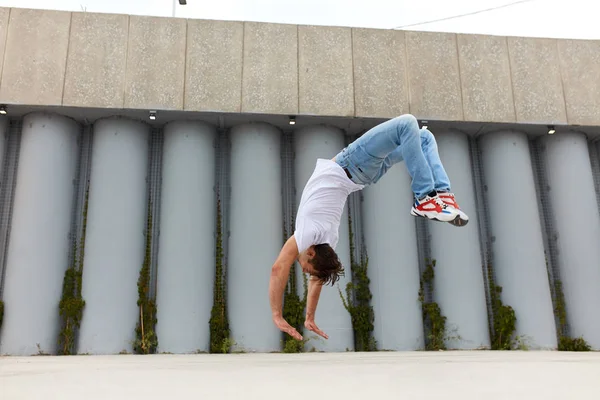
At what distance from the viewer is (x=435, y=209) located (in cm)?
414

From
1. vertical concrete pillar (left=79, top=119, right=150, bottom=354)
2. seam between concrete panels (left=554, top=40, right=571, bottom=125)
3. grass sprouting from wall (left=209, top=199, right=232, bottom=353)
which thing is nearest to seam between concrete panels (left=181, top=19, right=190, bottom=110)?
vertical concrete pillar (left=79, top=119, right=150, bottom=354)

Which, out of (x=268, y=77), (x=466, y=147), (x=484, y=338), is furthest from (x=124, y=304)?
(x=466, y=147)

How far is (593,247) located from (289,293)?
6.87 metres

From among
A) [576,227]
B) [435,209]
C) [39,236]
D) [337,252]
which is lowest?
[435,209]

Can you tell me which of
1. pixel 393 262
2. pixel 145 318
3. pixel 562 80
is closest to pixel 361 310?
pixel 393 262

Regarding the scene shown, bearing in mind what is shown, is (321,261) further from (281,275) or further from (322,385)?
(322,385)

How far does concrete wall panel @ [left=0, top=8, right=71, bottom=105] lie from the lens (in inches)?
400

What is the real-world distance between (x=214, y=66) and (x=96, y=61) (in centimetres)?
243

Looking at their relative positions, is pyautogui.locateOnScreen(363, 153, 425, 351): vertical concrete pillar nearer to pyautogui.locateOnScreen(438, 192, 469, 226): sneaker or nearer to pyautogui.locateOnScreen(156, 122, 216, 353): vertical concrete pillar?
pyautogui.locateOnScreen(156, 122, 216, 353): vertical concrete pillar

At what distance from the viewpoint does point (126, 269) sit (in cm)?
1012

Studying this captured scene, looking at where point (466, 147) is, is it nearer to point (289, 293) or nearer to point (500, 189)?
point (500, 189)

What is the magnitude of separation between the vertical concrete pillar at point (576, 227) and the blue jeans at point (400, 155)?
28.0ft

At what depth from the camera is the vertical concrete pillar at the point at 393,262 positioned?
409 inches

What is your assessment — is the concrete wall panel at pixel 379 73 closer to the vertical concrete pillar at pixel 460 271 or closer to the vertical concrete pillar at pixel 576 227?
the vertical concrete pillar at pixel 460 271
